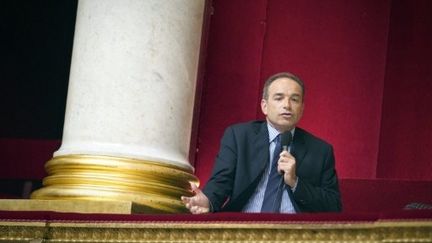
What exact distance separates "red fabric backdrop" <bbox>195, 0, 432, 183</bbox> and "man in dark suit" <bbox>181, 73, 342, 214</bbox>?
1.84m

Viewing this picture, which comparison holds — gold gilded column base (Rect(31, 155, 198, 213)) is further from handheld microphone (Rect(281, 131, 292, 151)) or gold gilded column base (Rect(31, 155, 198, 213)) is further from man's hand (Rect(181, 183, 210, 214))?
handheld microphone (Rect(281, 131, 292, 151))

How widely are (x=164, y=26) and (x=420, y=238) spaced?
1.81 meters

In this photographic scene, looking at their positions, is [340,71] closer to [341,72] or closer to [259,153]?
[341,72]

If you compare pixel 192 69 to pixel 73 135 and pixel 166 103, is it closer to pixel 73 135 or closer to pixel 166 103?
pixel 166 103

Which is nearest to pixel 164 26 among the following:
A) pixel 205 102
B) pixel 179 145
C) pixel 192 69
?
pixel 192 69

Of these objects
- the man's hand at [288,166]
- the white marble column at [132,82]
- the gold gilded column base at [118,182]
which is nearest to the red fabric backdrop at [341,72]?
the white marble column at [132,82]

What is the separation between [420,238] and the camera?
2395 millimetres

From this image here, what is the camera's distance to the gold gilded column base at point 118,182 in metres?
3.46

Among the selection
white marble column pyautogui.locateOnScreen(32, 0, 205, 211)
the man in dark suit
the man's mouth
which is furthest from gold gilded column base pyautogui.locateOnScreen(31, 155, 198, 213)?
the man's mouth

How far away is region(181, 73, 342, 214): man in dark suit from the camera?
3303 millimetres

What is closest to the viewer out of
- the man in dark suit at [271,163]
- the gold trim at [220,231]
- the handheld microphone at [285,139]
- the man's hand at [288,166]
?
the gold trim at [220,231]

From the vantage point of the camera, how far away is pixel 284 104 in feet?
11.1

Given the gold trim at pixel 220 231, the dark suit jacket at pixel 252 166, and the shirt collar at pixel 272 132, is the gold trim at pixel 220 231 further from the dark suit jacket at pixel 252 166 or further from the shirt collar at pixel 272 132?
the shirt collar at pixel 272 132

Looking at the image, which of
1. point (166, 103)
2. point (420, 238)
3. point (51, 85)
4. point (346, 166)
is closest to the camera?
point (420, 238)
